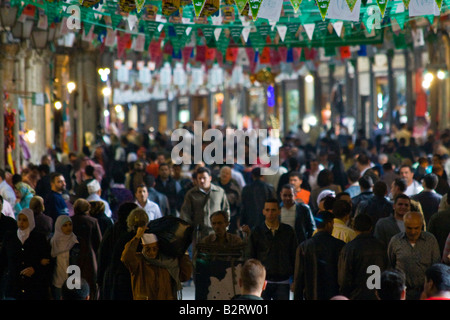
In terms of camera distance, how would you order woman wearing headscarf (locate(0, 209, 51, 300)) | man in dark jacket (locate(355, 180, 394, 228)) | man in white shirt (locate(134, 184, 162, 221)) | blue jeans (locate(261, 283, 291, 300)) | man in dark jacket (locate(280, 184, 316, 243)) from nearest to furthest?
blue jeans (locate(261, 283, 291, 300))
woman wearing headscarf (locate(0, 209, 51, 300))
man in dark jacket (locate(280, 184, 316, 243))
man in dark jacket (locate(355, 180, 394, 228))
man in white shirt (locate(134, 184, 162, 221))

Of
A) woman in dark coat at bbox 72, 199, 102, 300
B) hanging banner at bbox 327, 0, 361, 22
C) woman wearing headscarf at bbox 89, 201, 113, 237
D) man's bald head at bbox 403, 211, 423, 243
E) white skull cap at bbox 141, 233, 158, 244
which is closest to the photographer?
white skull cap at bbox 141, 233, 158, 244

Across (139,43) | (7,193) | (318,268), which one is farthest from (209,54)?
(318,268)

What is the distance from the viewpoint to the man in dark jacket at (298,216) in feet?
42.3

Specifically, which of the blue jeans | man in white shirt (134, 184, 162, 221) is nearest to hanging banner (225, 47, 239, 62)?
man in white shirt (134, 184, 162, 221)

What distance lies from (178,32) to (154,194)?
5642 mm

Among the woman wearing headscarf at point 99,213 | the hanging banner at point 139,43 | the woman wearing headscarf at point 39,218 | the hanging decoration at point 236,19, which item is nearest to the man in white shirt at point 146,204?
the woman wearing headscarf at point 99,213

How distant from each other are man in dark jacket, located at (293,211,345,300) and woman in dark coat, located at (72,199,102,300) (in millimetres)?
2660

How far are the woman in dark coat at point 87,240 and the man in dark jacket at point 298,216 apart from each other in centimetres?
236

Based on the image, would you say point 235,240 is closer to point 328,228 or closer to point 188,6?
point 328,228

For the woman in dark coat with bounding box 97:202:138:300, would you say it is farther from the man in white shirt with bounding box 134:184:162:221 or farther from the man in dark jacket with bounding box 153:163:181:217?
the man in dark jacket with bounding box 153:163:181:217

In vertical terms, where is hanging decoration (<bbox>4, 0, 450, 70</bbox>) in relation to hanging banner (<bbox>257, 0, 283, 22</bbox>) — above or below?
above

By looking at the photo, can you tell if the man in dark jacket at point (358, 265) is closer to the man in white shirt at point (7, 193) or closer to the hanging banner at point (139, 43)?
the man in white shirt at point (7, 193)

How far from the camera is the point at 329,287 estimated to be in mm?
10508

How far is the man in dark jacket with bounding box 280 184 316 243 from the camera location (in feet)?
42.3
